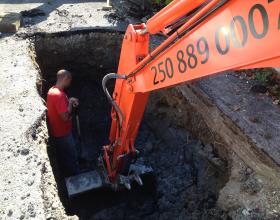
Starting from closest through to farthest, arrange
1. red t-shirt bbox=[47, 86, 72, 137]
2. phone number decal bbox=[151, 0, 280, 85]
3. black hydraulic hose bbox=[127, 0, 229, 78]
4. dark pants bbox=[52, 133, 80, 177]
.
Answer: phone number decal bbox=[151, 0, 280, 85] → black hydraulic hose bbox=[127, 0, 229, 78] → red t-shirt bbox=[47, 86, 72, 137] → dark pants bbox=[52, 133, 80, 177]

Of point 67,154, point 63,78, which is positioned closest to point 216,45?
point 63,78

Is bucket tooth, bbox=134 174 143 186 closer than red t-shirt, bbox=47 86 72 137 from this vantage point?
No

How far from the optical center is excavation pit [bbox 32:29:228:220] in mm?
5348

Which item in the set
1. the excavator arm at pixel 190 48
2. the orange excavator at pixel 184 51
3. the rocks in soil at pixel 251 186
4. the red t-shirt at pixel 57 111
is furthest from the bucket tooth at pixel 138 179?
the rocks in soil at pixel 251 186

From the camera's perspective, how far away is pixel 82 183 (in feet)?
18.2

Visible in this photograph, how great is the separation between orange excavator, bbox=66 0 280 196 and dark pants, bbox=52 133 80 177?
57cm

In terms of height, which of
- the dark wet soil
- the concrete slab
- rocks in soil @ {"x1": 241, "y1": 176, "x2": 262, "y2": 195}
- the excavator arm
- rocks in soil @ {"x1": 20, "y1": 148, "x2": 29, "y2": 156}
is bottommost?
the dark wet soil

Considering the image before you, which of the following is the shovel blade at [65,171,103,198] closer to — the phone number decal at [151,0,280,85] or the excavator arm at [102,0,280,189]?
the excavator arm at [102,0,280,189]

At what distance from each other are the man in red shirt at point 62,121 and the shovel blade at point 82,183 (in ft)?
1.23

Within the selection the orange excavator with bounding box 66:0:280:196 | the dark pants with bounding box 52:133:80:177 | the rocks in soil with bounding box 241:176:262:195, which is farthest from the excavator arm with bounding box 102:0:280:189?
the rocks in soil with bounding box 241:176:262:195

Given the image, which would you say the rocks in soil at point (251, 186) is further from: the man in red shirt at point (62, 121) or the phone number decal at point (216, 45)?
the man in red shirt at point (62, 121)

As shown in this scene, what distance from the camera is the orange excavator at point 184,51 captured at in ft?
8.63

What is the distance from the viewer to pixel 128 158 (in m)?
5.13

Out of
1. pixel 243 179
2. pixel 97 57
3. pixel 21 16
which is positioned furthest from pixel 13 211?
pixel 21 16
